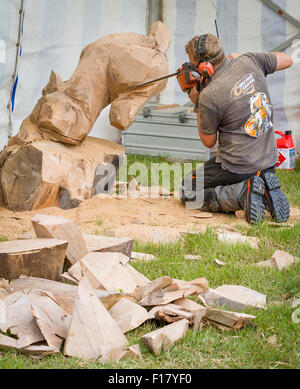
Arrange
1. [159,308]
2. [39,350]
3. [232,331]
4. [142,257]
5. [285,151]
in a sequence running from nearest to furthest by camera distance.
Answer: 1. [39,350]
2. [232,331]
3. [159,308]
4. [142,257]
5. [285,151]

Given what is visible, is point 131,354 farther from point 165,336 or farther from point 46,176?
point 46,176

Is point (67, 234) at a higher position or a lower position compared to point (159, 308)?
higher

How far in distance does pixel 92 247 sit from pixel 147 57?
2.44m

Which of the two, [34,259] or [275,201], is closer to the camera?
[34,259]

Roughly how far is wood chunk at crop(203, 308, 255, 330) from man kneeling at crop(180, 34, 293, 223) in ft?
6.76

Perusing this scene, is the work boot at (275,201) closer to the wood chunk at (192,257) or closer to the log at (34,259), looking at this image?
the wood chunk at (192,257)

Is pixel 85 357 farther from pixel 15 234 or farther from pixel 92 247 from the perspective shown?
pixel 15 234

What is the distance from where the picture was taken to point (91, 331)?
248 centimetres

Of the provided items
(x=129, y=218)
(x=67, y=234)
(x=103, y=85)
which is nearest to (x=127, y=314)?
(x=67, y=234)

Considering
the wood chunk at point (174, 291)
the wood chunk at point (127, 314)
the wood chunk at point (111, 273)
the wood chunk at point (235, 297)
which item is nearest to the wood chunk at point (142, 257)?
the wood chunk at point (111, 273)

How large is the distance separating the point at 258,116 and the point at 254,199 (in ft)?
2.32

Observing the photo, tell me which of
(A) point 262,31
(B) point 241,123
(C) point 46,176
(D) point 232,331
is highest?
(A) point 262,31

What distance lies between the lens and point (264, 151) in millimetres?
4918
